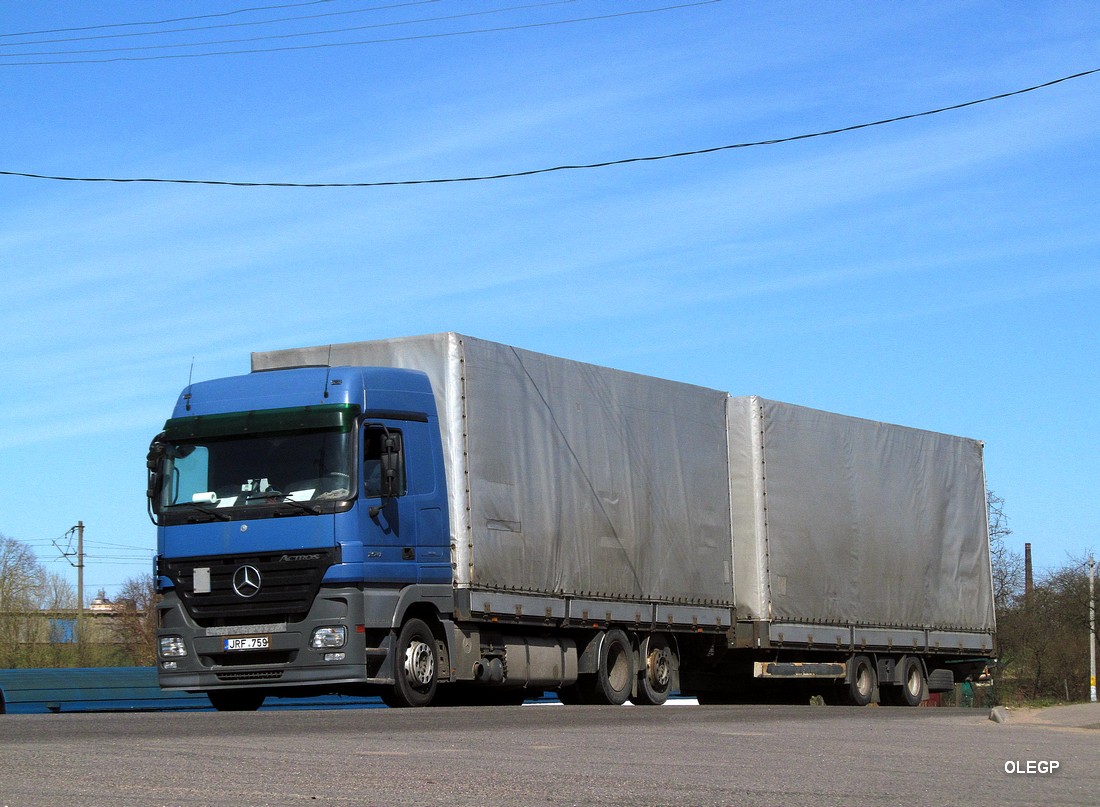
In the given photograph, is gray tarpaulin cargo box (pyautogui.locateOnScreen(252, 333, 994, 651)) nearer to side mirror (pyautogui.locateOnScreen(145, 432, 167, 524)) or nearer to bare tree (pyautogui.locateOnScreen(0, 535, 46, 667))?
side mirror (pyautogui.locateOnScreen(145, 432, 167, 524))

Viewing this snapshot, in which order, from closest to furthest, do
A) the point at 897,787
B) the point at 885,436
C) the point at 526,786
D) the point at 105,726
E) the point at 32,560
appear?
the point at 526,786, the point at 897,787, the point at 105,726, the point at 885,436, the point at 32,560

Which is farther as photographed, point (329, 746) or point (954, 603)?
point (954, 603)

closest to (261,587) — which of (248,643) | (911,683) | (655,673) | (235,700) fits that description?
(248,643)

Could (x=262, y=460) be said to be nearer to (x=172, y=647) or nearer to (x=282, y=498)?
(x=282, y=498)

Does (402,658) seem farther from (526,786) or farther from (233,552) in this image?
(526,786)

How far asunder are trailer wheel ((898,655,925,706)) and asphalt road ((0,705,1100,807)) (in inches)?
417

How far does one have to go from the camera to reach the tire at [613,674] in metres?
18.0

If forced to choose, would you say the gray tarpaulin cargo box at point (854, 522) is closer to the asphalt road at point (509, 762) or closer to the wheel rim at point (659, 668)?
the wheel rim at point (659, 668)

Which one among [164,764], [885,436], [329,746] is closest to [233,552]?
[329,746]

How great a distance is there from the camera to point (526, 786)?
7.41 m

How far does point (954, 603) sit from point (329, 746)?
18.0 meters

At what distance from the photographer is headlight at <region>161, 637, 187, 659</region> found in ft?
48.5

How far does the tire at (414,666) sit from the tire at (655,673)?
163 inches

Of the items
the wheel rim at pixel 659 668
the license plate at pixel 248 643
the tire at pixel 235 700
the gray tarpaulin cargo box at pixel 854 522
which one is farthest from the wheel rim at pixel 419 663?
the gray tarpaulin cargo box at pixel 854 522
